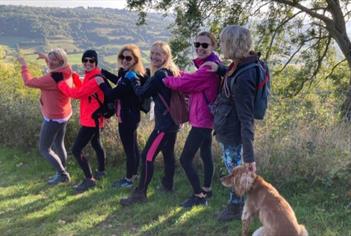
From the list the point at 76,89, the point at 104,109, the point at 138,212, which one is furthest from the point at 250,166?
the point at 76,89

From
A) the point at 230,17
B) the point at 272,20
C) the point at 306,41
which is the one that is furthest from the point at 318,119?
the point at 306,41

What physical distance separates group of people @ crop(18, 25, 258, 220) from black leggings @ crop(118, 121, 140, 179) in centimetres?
1

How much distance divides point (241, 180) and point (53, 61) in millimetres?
3611

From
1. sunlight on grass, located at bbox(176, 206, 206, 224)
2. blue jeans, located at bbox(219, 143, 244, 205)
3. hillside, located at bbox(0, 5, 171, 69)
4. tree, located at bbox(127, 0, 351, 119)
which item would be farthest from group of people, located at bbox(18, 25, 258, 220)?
hillside, located at bbox(0, 5, 171, 69)

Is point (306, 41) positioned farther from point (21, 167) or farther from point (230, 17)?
point (21, 167)

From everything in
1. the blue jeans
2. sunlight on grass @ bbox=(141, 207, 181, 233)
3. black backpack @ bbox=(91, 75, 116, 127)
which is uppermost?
black backpack @ bbox=(91, 75, 116, 127)

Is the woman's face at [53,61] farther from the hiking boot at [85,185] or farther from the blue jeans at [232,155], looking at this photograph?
the blue jeans at [232,155]

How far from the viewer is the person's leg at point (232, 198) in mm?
4699

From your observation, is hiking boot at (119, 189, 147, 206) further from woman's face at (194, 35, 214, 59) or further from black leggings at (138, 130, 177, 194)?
woman's face at (194, 35, 214, 59)

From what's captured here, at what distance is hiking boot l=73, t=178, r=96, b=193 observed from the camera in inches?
256

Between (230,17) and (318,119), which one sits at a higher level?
(230,17)

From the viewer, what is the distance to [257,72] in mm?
4199

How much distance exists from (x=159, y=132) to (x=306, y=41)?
11349 millimetres

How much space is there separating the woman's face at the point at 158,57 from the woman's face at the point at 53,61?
5.52 ft
